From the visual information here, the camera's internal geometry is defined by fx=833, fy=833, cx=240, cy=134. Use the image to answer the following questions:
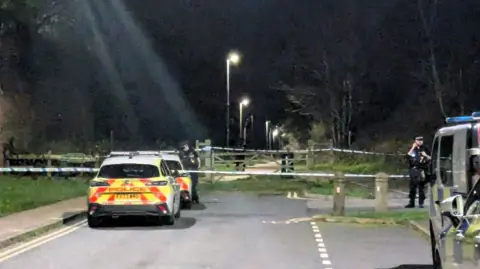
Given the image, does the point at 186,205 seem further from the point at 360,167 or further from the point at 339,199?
the point at 360,167

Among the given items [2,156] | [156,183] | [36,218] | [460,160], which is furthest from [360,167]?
[460,160]

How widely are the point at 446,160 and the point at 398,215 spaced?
31.5 ft

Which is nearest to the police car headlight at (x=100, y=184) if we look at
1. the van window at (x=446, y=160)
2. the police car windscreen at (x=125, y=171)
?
the police car windscreen at (x=125, y=171)

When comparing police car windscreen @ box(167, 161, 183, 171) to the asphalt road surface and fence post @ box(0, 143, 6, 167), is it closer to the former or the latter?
the asphalt road surface

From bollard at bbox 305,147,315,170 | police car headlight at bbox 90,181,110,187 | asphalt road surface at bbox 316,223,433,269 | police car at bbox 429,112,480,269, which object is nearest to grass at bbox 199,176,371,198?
bollard at bbox 305,147,315,170

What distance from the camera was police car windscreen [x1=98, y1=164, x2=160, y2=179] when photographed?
59.6 ft

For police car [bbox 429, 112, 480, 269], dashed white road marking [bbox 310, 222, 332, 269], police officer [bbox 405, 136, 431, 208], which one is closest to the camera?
police car [bbox 429, 112, 480, 269]

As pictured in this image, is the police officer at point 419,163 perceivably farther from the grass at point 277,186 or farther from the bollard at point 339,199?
the grass at point 277,186

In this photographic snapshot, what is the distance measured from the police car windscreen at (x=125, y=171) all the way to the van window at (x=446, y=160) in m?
8.65

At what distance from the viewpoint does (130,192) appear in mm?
17656

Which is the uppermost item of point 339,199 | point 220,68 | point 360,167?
point 220,68

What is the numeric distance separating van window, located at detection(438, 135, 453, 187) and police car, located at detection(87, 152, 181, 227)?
27.3 feet

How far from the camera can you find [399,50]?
49156 millimetres

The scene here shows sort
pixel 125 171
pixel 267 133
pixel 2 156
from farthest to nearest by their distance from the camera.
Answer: pixel 267 133, pixel 2 156, pixel 125 171
